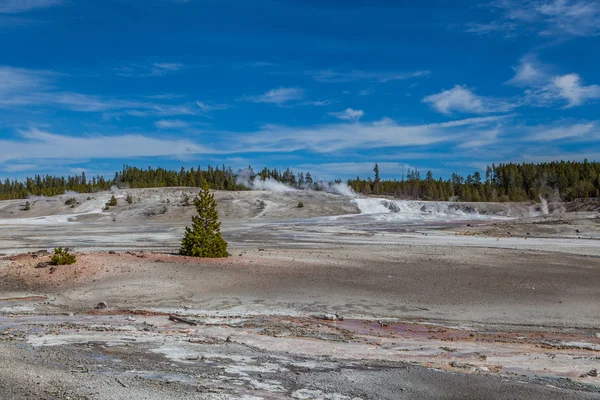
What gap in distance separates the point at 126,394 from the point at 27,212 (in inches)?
3649

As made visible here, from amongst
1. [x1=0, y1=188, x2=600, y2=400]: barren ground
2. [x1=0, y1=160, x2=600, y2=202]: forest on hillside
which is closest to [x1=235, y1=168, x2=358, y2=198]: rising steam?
[x1=0, y1=160, x2=600, y2=202]: forest on hillside

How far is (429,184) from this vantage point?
149 metres

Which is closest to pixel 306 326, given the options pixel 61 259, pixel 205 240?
pixel 61 259

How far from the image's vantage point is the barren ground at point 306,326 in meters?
7.96

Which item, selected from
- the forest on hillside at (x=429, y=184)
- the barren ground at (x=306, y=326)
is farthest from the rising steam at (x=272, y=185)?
the barren ground at (x=306, y=326)

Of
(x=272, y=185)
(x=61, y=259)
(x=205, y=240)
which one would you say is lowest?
(x=61, y=259)

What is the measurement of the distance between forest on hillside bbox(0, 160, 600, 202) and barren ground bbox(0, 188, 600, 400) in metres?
100

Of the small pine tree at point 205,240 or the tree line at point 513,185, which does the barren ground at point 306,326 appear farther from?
the tree line at point 513,185

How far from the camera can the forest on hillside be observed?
124 meters

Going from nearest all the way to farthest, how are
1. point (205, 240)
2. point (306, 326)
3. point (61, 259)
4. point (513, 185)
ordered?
1. point (306, 326)
2. point (61, 259)
3. point (205, 240)
4. point (513, 185)

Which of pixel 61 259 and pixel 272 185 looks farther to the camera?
pixel 272 185

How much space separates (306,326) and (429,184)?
140741 mm

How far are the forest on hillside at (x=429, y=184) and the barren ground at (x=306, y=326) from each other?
100224 millimetres

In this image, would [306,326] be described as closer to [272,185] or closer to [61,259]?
[61,259]
